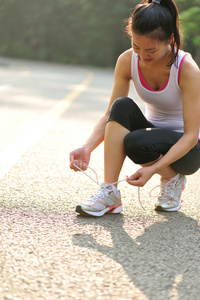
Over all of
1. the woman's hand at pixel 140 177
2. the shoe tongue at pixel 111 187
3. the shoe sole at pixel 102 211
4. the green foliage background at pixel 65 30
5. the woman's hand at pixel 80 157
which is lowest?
the green foliage background at pixel 65 30

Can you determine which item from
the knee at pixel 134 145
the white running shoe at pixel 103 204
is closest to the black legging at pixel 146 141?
the knee at pixel 134 145

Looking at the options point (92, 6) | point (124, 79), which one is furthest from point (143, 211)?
point (92, 6)

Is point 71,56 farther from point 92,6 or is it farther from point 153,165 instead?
point 153,165

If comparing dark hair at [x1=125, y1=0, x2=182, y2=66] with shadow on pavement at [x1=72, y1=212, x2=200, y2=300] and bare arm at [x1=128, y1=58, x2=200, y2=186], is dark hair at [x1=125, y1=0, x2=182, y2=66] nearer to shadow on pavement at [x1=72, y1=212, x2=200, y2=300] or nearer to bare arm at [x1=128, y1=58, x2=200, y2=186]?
bare arm at [x1=128, y1=58, x2=200, y2=186]

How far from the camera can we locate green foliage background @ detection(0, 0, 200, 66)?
40.7 m

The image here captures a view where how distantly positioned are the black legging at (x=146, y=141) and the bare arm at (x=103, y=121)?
141mm

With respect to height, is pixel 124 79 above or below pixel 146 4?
below

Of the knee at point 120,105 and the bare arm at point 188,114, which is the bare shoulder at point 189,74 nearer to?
the bare arm at point 188,114

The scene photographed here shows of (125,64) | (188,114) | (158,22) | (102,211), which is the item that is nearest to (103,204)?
(102,211)

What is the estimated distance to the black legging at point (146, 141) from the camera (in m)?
2.87

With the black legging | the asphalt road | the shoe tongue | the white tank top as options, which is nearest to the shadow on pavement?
the asphalt road

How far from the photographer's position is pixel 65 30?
44250 mm

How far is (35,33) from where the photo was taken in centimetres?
4600

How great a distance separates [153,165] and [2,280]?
1116mm
